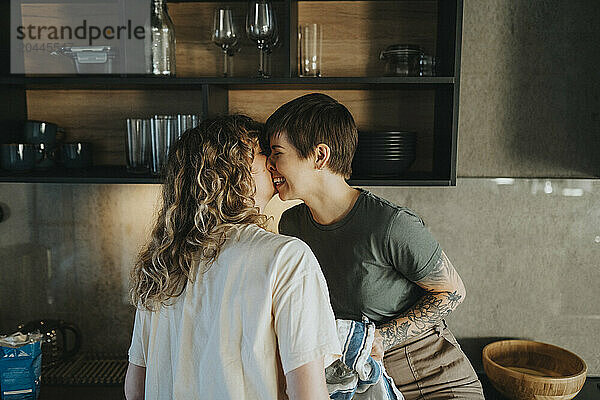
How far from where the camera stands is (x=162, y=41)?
6.58ft

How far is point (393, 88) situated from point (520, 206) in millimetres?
666

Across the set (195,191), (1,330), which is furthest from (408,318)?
(1,330)

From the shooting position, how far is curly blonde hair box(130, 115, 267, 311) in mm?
1209

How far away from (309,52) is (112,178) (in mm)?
814

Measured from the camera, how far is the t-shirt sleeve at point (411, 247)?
1.61 m

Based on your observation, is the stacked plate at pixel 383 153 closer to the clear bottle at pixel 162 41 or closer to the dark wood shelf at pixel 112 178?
the dark wood shelf at pixel 112 178

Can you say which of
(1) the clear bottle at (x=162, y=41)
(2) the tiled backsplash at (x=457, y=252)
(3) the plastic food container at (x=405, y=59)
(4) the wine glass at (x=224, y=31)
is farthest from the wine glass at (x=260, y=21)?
(2) the tiled backsplash at (x=457, y=252)

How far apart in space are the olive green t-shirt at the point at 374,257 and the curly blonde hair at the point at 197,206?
1.56 ft

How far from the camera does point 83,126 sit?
7.45 ft

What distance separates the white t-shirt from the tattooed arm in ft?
1.60

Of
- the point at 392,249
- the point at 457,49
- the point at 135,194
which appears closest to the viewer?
the point at 392,249

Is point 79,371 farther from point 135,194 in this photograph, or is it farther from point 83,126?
point 83,126

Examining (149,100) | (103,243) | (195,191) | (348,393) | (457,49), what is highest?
(457,49)

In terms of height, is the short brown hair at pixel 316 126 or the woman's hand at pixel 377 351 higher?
the short brown hair at pixel 316 126
